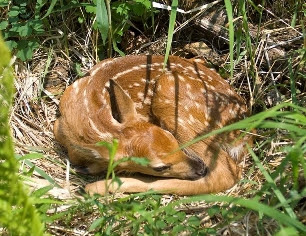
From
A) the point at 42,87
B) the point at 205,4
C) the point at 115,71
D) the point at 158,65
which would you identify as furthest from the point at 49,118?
the point at 205,4

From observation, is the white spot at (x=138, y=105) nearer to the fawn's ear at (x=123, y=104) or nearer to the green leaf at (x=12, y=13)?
the fawn's ear at (x=123, y=104)

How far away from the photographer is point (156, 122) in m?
4.62

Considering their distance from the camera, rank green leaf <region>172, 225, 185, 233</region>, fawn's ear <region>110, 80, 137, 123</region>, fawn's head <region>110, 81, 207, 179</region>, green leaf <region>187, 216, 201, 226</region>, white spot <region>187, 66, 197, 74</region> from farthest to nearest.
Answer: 1. white spot <region>187, 66, 197, 74</region>
2. fawn's ear <region>110, 80, 137, 123</region>
3. fawn's head <region>110, 81, 207, 179</region>
4. green leaf <region>187, 216, 201, 226</region>
5. green leaf <region>172, 225, 185, 233</region>

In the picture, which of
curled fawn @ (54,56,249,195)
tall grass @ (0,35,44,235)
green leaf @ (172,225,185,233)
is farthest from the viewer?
curled fawn @ (54,56,249,195)

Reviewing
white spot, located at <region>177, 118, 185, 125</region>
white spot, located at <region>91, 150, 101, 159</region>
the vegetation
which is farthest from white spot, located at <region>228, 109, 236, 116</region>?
white spot, located at <region>91, 150, 101, 159</region>

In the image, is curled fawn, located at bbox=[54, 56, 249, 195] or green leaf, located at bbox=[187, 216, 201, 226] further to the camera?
curled fawn, located at bbox=[54, 56, 249, 195]

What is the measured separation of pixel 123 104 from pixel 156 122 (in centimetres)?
39

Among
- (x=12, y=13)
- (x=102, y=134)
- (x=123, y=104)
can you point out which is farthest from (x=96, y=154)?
(x=12, y=13)

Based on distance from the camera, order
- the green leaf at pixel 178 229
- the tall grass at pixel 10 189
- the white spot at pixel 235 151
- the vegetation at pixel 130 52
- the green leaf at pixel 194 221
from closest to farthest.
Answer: the tall grass at pixel 10 189, the green leaf at pixel 178 229, the green leaf at pixel 194 221, the vegetation at pixel 130 52, the white spot at pixel 235 151

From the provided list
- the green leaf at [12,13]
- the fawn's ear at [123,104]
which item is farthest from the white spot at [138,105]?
the green leaf at [12,13]

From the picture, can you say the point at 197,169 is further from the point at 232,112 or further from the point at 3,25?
the point at 3,25

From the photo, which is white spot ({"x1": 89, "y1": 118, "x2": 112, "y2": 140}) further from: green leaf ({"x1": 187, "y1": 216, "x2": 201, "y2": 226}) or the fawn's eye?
green leaf ({"x1": 187, "y1": 216, "x2": 201, "y2": 226})

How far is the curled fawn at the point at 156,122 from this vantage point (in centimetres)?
417

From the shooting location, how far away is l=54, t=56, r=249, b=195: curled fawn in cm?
417
